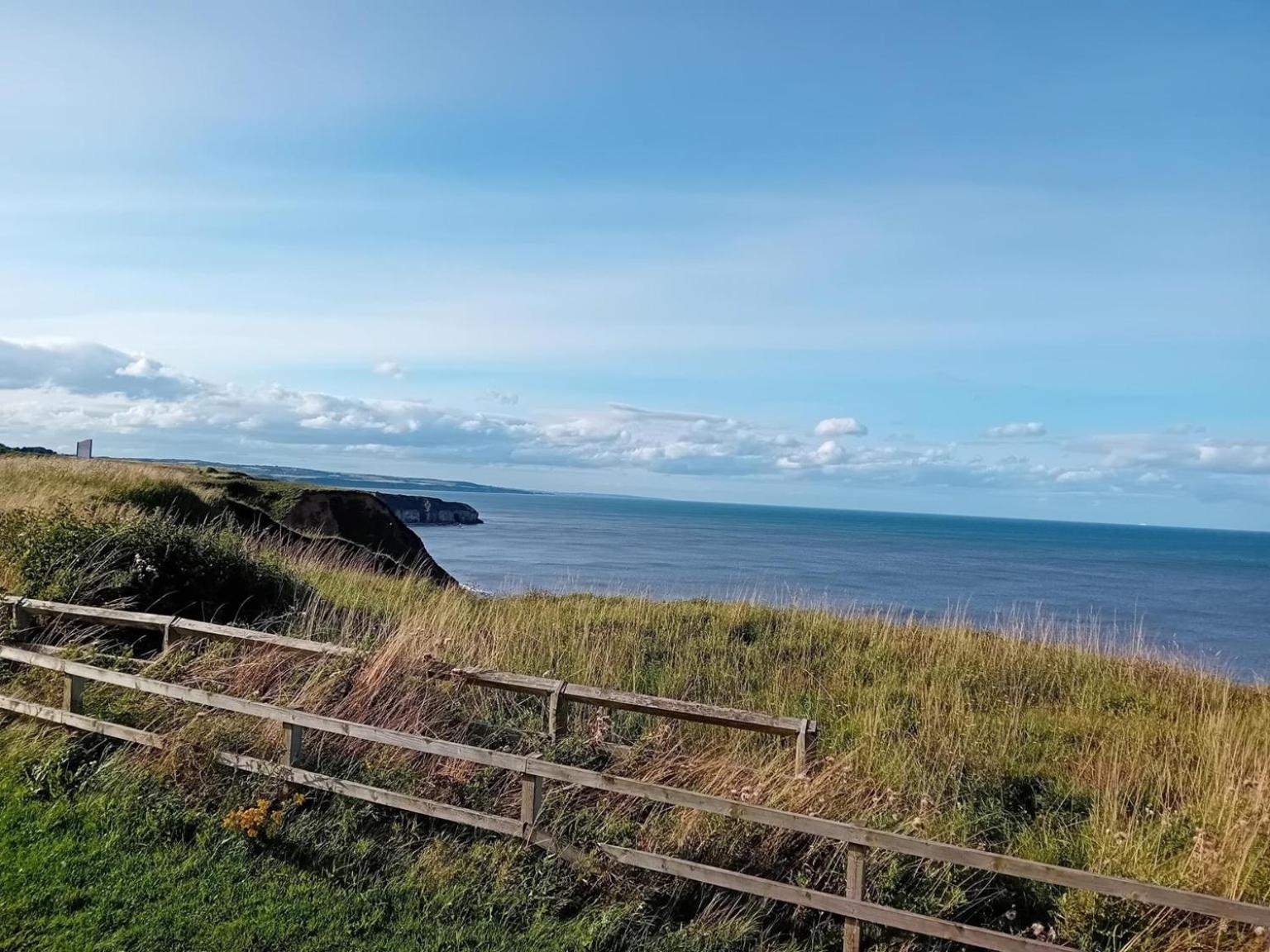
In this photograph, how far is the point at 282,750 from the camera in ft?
24.2

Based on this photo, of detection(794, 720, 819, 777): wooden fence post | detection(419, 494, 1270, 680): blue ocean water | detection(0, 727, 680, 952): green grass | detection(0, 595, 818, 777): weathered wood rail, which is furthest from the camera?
detection(419, 494, 1270, 680): blue ocean water

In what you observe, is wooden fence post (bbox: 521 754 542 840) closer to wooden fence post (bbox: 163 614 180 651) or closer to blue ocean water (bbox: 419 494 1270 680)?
wooden fence post (bbox: 163 614 180 651)

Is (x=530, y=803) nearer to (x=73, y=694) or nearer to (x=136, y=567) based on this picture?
(x=73, y=694)

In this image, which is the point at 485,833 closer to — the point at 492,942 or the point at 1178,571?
the point at 492,942

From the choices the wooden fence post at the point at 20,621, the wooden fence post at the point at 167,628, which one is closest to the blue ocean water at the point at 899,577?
the wooden fence post at the point at 167,628

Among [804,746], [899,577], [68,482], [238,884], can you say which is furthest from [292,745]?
[899,577]

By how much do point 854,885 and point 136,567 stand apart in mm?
9301

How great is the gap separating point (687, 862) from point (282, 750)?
323 cm

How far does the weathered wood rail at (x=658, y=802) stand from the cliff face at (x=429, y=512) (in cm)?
10755

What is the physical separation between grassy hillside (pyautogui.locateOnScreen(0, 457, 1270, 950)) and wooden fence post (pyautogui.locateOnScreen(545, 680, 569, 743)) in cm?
27

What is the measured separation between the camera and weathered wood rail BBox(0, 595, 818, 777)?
7520 millimetres

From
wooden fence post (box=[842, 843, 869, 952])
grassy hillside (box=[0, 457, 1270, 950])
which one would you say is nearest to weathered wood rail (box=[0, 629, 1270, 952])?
wooden fence post (box=[842, 843, 869, 952])

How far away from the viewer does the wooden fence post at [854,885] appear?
5.54 meters

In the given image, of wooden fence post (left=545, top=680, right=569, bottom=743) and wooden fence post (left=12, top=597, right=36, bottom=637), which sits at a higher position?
wooden fence post (left=12, top=597, right=36, bottom=637)
